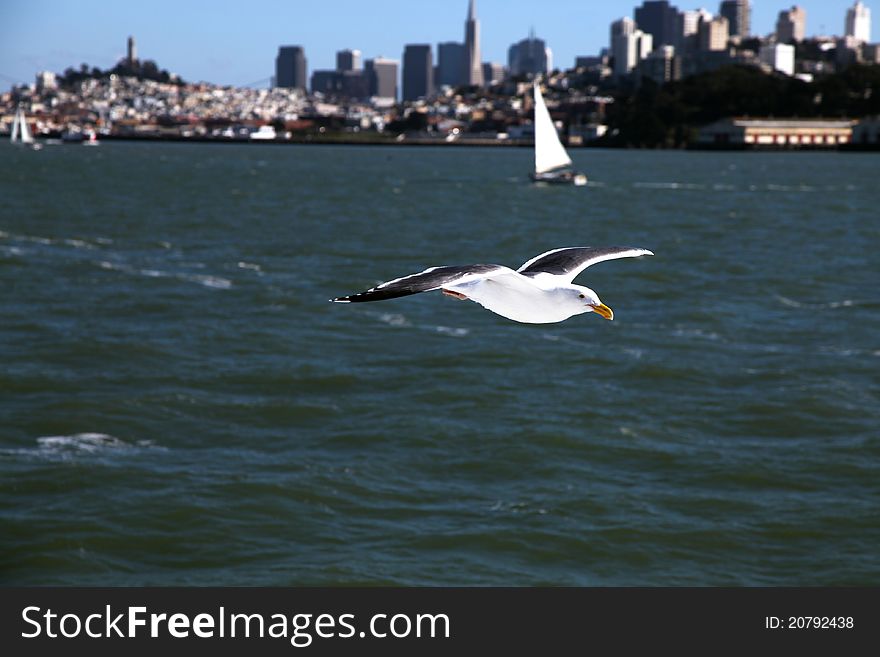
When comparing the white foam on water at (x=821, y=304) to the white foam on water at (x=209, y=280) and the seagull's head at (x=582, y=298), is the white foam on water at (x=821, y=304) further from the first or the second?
the seagull's head at (x=582, y=298)

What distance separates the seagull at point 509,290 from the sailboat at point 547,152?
72.3 meters

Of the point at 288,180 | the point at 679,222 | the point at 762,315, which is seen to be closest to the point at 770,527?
the point at 762,315

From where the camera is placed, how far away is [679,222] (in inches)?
2960

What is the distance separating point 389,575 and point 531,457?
6351mm

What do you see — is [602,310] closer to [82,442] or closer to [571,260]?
[571,260]

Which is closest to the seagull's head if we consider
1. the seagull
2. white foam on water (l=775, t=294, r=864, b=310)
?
the seagull

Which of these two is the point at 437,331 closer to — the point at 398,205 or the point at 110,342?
the point at 110,342

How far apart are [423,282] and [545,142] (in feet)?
278

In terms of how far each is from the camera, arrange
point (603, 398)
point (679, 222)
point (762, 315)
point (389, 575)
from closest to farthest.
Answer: point (389, 575) → point (603, 398) → point (762, 315) → point (679, 222)

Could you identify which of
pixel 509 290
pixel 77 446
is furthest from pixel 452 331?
pixel 509 290

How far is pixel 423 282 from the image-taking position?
23.9ft

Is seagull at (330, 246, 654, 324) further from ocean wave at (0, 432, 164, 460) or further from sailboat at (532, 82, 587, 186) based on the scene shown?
sailboat at (532, 82, 587, 186)

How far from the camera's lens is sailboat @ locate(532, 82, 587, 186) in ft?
277

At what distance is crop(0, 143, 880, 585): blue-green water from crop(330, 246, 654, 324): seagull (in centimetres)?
1291
